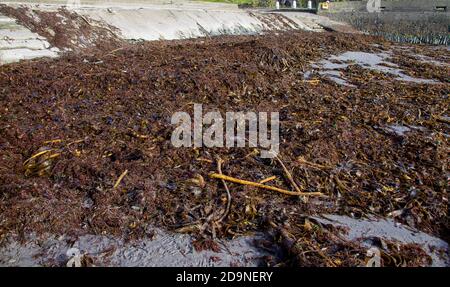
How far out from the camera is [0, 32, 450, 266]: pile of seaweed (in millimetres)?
3029

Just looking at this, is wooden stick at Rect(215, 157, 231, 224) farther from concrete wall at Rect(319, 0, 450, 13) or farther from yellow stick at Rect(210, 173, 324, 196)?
concrete wall at Rect(319, 0, 450, 13)

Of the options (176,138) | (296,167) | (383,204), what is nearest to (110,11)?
(176,138)

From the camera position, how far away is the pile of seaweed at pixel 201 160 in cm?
303

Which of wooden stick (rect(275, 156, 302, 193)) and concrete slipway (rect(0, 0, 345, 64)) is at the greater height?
concrete slipway (rect(0, 0, 345, 64))

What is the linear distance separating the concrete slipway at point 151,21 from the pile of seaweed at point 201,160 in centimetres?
228

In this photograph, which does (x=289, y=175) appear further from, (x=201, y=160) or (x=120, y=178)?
(x=120, y=178)

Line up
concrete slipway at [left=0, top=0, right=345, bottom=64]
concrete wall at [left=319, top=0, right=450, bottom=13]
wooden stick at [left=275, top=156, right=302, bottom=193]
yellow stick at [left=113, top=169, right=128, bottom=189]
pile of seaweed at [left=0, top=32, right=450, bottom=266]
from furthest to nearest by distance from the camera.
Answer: concrete wall at [left=319, top=0, right=450, bottom=13] → concrete slipway at [left=0, top=0, right=345, bottom=64] → wooden stick at [left=275, top=156, right=302, bottom=193] → yellow stick at [left=113, top=169, right=128, bottom=189] → pile of seaweed at [left=0, top=32, right=450, bottom=266]

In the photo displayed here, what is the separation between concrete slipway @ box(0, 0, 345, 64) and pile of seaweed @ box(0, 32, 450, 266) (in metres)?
2.28

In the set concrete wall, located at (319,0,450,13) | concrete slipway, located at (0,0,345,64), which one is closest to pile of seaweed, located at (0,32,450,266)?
concrete slipway, located at (0,0,345,64)

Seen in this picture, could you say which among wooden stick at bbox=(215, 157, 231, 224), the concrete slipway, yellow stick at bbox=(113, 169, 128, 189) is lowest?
wooden stick at bbox=(215, 157, 231, 224)

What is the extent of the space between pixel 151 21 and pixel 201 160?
39.3 feet

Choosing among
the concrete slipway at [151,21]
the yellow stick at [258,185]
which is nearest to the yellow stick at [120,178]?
the yellow stick at [258,185]

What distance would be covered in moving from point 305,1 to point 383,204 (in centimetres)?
3851
